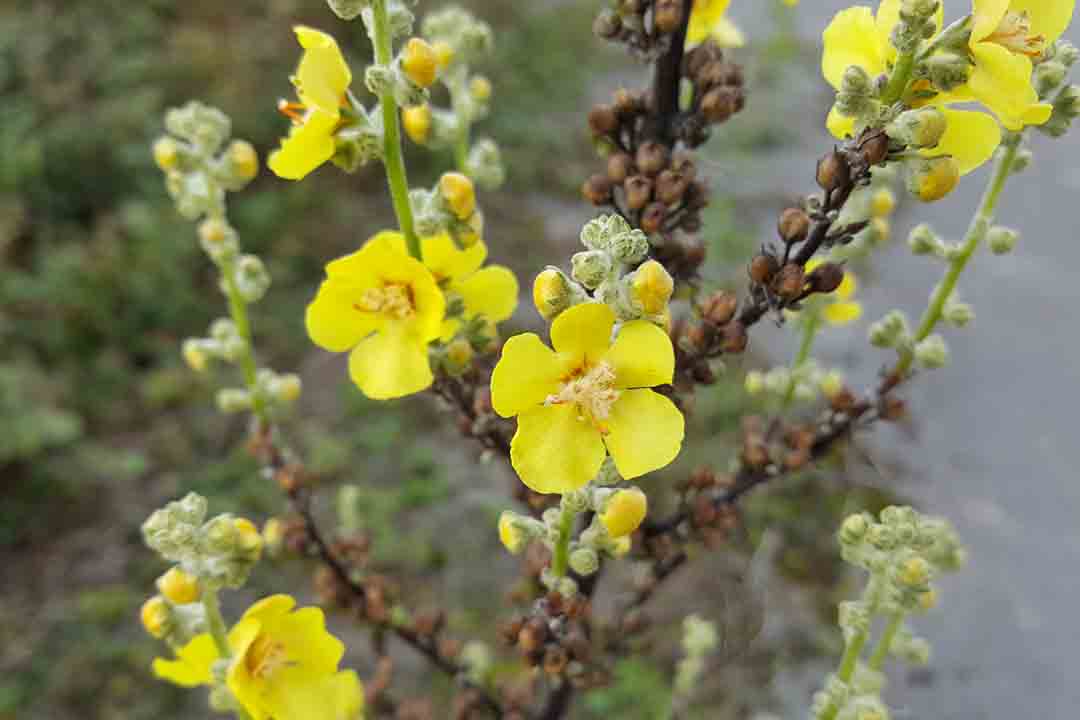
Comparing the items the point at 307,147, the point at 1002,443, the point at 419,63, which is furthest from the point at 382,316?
the point at 1002,443

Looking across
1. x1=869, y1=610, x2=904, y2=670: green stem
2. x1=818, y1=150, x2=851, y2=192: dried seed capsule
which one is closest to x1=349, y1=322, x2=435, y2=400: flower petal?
x1=818, y1=150, x2=851, y2=192: dried seed capsule

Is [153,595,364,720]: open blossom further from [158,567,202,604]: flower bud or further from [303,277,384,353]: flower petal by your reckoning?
[303,277,384,353]: flower petal

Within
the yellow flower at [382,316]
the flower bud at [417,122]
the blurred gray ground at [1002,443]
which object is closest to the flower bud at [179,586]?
the yellow flower at [382,316]

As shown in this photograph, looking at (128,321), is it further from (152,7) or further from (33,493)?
(152,7)

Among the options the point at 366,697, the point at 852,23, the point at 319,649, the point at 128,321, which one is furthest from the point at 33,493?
the point at 852,23

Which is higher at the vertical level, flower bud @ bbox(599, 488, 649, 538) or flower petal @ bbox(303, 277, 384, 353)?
flower petal @ bbox(303, 277, 384, 353)

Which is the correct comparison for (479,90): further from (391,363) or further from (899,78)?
(899,78)

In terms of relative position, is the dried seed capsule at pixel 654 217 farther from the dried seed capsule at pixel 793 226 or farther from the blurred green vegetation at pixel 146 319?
the blurred green vegetation at pixel 146 319
